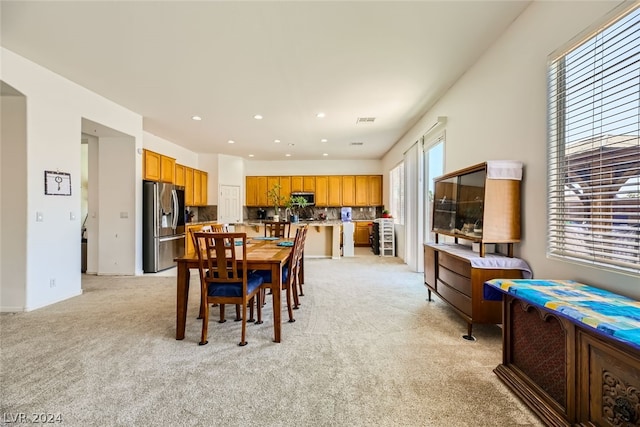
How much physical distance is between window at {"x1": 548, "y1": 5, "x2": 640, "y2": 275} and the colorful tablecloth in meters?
0.23

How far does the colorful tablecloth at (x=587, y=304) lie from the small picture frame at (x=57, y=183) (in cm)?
482

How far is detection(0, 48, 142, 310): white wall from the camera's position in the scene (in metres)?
3.20

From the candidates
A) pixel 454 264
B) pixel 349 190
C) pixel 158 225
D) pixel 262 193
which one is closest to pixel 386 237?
pixel 349 190

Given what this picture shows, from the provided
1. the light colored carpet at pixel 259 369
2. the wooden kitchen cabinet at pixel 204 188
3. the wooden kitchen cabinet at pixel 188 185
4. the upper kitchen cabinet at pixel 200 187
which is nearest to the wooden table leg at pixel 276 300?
the light colored carpet at pixel 259 369

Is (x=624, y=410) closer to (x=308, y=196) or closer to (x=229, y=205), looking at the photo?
(x=308, y=196)

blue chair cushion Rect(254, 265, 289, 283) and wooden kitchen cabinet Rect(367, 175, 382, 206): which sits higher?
wooden kitchen cabinet Rect(367, 175, 382, 206)

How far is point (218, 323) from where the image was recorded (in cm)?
288

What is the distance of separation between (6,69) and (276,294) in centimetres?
373

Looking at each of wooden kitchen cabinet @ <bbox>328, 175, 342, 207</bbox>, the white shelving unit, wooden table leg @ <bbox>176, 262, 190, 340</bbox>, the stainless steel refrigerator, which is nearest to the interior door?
the stainless steel refrigerator

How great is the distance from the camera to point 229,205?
8.38 m

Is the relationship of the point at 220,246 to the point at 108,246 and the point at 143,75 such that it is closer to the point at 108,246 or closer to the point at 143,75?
the point at 143,75

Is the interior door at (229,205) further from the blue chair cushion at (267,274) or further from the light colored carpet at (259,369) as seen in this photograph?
the blue chair cushion at (267,274)

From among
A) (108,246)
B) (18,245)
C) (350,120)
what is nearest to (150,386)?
(18,245)

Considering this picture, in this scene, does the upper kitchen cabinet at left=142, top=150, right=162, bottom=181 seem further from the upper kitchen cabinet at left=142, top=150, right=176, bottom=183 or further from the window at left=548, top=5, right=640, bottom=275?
the window at left=548, top=5, right=640, bottom=275
